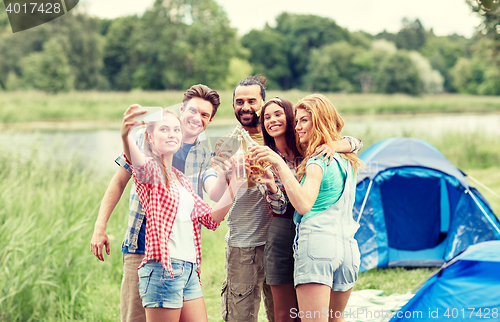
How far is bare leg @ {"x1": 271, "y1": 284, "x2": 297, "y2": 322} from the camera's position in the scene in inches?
75.1

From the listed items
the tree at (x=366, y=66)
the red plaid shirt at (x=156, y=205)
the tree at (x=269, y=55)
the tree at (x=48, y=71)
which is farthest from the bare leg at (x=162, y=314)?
the tree at (x=269, y=55)

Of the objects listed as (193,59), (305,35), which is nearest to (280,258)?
(193,59)

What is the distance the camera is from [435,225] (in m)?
4.52

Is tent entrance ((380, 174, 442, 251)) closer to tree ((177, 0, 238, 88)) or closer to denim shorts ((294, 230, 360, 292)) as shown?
denim shorts ((294, 230, 360, 292))

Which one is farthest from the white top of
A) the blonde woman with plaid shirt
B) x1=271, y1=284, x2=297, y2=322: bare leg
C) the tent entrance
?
the tent entrance

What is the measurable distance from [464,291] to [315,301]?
981mm

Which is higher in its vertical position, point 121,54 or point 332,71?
point 121,54

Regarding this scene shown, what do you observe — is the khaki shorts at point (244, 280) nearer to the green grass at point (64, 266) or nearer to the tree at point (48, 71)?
the green grass at point (64, 266)

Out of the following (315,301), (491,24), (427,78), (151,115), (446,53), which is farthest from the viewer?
(446,53)

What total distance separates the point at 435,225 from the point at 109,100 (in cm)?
1935

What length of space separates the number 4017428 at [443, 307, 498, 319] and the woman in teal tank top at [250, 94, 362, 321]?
28.7 inches

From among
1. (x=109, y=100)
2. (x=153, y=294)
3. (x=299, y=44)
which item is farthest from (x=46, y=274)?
(x=299, y=44)

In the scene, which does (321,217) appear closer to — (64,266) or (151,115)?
(151,115)

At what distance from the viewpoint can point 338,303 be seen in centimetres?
181
